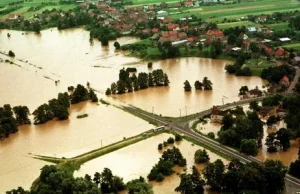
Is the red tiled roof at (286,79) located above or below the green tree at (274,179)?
above

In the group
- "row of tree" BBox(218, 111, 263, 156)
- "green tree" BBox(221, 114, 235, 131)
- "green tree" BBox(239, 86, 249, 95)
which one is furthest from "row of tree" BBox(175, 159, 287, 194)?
"green tree" BBox(239, 86, 249, 95)

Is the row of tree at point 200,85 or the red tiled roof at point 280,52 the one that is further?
the red tiled roof at point 280,52

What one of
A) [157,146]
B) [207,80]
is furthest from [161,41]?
[157,146]

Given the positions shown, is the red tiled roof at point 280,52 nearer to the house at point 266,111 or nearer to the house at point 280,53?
the house at point 280,53

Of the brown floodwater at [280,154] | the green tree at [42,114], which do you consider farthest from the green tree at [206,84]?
the green tree at [42,114]

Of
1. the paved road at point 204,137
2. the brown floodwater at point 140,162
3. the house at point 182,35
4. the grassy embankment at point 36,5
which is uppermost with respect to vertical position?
the grassy embankment at point 36,5

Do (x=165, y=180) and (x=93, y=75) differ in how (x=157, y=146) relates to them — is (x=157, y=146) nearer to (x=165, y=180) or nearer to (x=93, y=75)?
(x=165, y=180)
